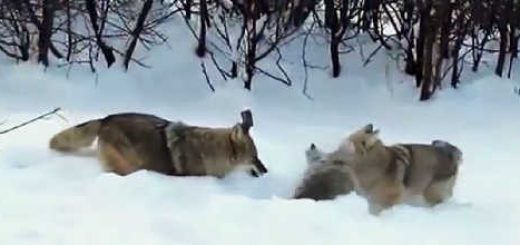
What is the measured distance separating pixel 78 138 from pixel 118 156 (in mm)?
398

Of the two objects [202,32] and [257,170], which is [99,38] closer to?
[202,32]

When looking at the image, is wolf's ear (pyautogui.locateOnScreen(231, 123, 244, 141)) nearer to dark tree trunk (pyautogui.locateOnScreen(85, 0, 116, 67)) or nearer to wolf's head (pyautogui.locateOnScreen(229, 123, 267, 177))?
wolf's head (pyautogui.locateOnScreen(229, 123, 267, 177))

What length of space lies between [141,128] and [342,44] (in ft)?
16.3

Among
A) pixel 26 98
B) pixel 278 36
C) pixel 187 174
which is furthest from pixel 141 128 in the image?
pixel 278 36

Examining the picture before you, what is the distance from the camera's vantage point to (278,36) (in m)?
11.1

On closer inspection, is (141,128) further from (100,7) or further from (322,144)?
(100,7)

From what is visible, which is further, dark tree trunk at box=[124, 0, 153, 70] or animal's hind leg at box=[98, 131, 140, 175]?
dark tree trunk at box=[124, 0, 153, 70]

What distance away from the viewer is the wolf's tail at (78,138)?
712 cm

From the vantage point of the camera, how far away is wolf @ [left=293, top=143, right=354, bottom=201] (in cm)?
Result: 632

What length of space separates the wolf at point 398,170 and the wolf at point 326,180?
0.24 feet

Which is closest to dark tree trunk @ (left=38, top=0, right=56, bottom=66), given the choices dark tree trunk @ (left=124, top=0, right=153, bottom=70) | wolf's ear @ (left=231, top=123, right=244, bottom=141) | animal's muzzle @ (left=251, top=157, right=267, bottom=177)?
dark tree trunk @ (left=124, top=0, right=153, bottom=70)

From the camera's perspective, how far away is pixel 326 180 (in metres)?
6.41

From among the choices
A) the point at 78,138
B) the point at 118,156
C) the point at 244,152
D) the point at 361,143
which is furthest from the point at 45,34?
the point at 361,143

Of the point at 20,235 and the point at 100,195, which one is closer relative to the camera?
the point at 20,235
